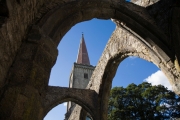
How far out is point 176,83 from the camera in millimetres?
4070

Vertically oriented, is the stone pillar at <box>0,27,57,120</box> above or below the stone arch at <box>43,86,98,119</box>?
below

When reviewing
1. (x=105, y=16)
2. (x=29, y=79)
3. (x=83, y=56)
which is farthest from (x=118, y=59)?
(x=83, y=56)

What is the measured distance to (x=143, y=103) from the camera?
674 inches

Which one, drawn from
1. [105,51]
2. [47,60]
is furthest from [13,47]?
[105,51]

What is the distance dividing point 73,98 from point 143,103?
10584 mm

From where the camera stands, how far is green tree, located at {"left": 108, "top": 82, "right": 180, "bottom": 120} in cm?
1581

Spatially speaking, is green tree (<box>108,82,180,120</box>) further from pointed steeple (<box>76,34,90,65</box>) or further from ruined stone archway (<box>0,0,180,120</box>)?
ruined stone archway (<box>0,0,180,120</box>)

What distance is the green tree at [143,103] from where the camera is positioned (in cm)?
1581

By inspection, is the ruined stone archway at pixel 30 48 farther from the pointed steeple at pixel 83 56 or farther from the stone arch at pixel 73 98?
the pointed steeple at pixel 83 56

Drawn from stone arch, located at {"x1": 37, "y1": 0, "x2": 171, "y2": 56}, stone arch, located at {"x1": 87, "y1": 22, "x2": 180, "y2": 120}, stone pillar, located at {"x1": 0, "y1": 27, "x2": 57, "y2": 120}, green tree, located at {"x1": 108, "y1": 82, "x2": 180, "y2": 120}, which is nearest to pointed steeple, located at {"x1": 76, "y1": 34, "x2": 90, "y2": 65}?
green tree, located at {"x1": 108, "y1": 82, "x2": 180, "y2": 120}

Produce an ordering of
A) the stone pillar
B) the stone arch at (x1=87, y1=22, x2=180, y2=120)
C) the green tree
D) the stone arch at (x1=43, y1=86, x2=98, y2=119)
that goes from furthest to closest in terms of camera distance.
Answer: the green tree < the stone arch at (x1=43, y1=86, x2=98, y2=119) < the stone arch at (x1=87, y1=22, x2=180, y2=120) < the stone pillar

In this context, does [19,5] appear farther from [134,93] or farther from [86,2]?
[134,93]

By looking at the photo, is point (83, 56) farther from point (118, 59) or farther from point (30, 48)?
point (30, 48)

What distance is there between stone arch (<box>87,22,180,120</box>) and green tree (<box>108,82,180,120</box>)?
812 centimetres
